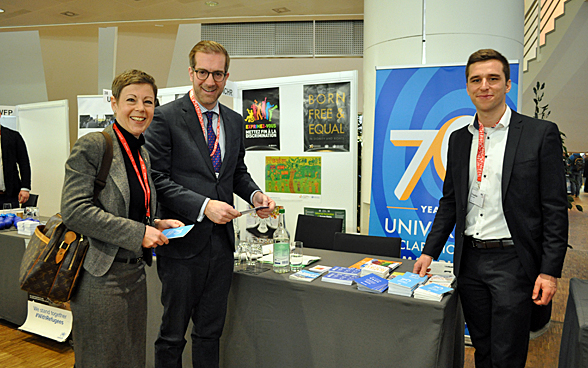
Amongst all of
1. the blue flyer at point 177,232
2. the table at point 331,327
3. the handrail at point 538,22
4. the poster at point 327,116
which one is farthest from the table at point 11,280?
the handrail at point 538,22

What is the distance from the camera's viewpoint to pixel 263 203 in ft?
6.45

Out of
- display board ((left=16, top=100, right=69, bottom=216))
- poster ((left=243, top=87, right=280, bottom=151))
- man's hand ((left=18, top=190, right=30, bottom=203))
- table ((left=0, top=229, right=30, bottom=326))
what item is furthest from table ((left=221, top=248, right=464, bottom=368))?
display board ((left=16, top=100, right=69, bottom=216))

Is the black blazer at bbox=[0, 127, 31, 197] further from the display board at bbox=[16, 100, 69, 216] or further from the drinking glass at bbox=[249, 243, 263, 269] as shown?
the drinking glass at bbox=[249, 243, 263, 269]

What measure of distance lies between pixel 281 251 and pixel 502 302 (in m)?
1.00

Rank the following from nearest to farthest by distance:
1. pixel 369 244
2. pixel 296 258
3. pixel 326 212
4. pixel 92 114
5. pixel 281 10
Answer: pixel 296 258, pixel 369 244, pixel 326 212, pixel 92 114, pixel 281 10

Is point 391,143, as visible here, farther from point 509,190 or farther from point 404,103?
point 509,190

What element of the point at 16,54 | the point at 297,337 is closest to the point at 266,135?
the point at 297,337

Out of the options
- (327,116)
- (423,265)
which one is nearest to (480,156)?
(423,265)

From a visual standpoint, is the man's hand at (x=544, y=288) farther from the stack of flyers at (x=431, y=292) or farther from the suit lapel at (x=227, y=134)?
the suit lapel at (x=227, y=134)

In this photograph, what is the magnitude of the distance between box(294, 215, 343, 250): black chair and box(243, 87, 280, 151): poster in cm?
100

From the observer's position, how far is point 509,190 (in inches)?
62.0

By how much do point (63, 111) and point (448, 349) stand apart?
593 centimetres

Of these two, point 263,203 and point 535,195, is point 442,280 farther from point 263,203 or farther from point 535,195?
point 263,203

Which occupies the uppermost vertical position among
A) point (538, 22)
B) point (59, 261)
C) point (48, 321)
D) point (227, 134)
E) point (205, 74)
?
point (538, 22)
